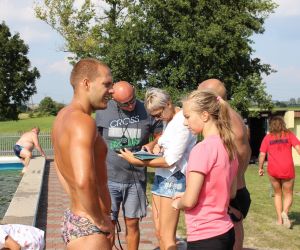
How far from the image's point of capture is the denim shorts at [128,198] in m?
5.53

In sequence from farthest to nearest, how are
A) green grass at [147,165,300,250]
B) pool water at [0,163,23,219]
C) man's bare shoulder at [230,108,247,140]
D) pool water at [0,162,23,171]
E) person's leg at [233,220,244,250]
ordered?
→ 1. pool water at [0,162,23,171]
2. pool water at [0,163,23,219]
3. green grass at [147,165,300,250]
4. person's leg at [233,220,244,250]
5. man's bare shoulder at [230,108,247,140]

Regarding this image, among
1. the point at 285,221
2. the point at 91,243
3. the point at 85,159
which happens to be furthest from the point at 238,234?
the point at 285,221

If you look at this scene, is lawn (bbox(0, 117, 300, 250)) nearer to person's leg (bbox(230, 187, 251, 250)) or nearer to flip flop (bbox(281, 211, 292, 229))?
flip flop (bbox(281, 211, 292, 229))

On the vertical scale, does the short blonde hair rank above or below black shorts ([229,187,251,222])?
above

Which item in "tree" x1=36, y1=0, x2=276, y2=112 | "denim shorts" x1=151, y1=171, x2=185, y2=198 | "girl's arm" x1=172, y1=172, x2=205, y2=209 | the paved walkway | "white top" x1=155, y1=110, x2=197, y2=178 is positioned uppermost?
"tree" x1=36, y1=0, x2=276, y2=112

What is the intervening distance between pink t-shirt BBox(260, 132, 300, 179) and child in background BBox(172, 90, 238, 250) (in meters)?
4.91

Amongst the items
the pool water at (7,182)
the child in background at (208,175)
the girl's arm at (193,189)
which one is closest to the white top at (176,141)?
the child in background at (208,175)

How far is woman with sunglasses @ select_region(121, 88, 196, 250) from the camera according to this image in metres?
4.79

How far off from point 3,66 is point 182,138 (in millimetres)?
49229

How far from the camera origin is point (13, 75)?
168 ft

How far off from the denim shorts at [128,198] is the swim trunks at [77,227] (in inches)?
92.7

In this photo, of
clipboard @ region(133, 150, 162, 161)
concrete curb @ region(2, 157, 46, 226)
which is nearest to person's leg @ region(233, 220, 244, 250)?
clipboard @ region(133, 150, 162, 161)

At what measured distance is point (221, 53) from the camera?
22.0 m

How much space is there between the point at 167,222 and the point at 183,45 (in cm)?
1665
